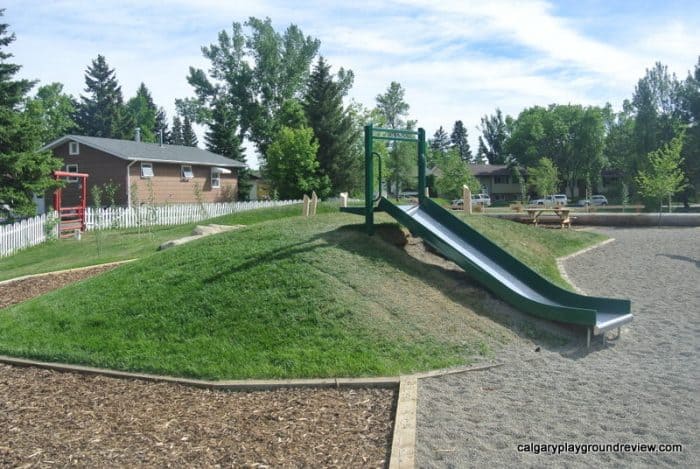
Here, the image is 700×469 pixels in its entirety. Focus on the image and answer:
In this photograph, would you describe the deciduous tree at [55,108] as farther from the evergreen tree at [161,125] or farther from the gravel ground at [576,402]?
the gravel ground at [576,402]

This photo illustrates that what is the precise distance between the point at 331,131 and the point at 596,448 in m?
43.2

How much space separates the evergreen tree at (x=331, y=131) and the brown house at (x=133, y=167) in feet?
31.1

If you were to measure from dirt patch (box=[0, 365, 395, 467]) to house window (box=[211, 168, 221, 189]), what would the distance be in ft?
116

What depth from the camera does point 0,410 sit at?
5582mm

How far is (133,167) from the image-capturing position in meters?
33.8

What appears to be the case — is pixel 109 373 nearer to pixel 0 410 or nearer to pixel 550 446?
pixel 0 410

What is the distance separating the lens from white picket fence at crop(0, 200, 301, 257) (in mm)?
19266

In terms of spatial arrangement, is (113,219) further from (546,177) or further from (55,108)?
(55,108)

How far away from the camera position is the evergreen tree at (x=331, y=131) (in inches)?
1811

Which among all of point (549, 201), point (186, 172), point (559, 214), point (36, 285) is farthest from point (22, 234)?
point (549, 201)

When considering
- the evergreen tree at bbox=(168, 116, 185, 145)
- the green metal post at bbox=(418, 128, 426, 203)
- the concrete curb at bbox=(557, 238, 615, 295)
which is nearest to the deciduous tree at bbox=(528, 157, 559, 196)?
the concrete curb at bbox=(557, 238, 615, 295)

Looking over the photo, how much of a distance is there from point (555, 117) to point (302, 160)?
46.3 meters

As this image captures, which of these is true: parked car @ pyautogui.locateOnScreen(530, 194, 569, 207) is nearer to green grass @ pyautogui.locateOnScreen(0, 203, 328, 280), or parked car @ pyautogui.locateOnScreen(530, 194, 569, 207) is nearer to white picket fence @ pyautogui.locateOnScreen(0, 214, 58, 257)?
green grass @ pyautogui.locateOnScreen(0, 203, 328, 280)

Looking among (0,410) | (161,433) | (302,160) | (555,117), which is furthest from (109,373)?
(555,117)
